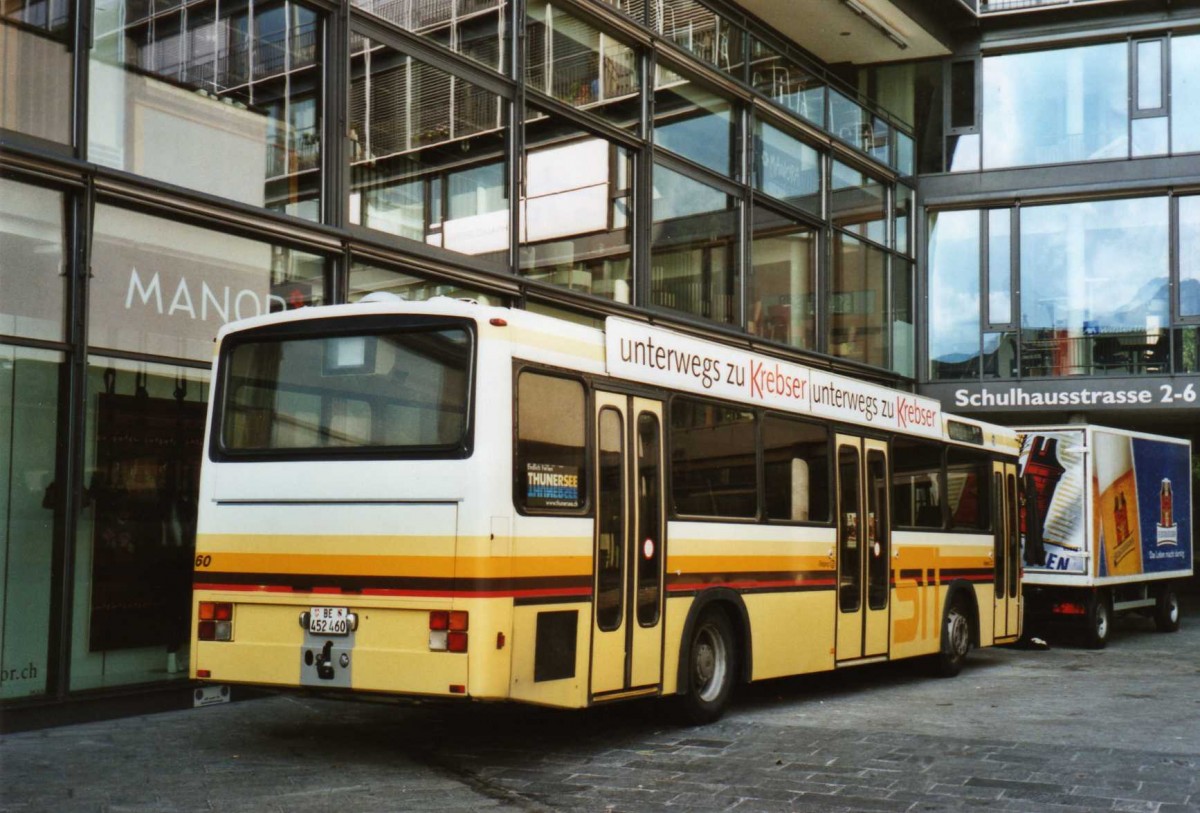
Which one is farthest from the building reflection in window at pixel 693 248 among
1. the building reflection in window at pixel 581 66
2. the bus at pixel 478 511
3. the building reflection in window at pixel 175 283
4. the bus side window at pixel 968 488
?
the bus at pixel 478 511

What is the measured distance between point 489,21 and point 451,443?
8.55 metres

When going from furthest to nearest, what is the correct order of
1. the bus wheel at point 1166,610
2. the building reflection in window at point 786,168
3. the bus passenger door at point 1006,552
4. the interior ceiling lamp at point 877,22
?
1. the interior ceiling lamp at point 877,22
2. the bus wheel at point 1166,610
3. the building reflection in window at point 786,168
4. the bus passenger door at point 1006,552

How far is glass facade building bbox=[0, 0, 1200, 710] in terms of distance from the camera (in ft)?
34.5

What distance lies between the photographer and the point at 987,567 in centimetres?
1582

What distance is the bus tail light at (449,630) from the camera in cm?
794

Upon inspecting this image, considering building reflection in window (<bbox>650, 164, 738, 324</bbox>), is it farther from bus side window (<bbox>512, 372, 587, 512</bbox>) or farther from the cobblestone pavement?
bus side window (<bbox>512, 372, 587, 512</bbox>)

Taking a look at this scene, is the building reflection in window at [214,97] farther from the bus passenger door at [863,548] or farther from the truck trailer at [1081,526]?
the truck trailer at [1081,526]

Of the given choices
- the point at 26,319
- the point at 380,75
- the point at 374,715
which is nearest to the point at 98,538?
the point at 26,319

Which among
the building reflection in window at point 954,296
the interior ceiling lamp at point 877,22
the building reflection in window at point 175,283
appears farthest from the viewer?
the building reflection in window at point 954,296

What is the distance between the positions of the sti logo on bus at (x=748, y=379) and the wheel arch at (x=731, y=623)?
155cm

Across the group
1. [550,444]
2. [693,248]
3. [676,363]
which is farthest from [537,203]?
[550,444]

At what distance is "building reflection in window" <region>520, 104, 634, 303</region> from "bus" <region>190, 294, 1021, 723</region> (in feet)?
18.0

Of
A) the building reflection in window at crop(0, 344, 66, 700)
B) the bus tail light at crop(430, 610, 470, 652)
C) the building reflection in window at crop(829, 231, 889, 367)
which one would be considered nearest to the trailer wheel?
the building reflection in window at crop(829, 231, 889, 367)

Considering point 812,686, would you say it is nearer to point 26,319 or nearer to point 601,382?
point 601,382
